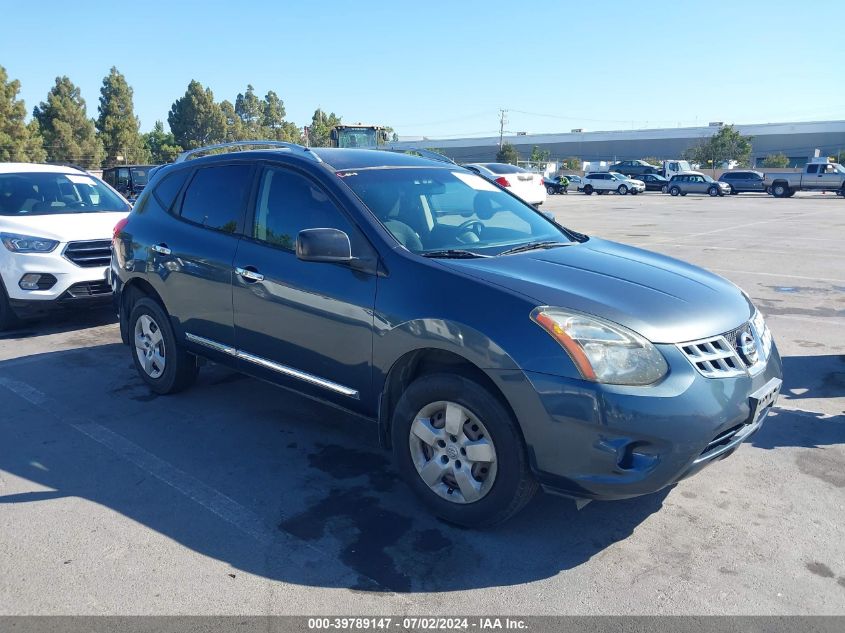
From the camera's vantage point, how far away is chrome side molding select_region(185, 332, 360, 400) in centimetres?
414

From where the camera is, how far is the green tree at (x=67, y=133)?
46.8 metres

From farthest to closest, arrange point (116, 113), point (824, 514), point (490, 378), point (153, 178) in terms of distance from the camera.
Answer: point (116, 113) → point (153, 178) → point (824, 514) → point (490, 378)

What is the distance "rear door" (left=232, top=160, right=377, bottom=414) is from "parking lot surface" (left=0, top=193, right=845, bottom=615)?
1.93ft

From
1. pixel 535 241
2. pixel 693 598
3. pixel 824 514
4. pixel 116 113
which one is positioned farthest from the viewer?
pixel 116 113

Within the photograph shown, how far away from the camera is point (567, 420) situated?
3174 millimetres

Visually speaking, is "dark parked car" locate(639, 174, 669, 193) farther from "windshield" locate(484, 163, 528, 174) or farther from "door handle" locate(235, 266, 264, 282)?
"door handle" locate(235, 266, 264, 282)

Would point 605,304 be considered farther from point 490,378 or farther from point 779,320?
point 779,320

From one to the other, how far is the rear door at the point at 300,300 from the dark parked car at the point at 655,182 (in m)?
48.1

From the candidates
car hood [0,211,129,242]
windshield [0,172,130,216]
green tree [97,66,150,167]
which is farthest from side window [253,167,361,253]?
green tree [97,66,150,167]

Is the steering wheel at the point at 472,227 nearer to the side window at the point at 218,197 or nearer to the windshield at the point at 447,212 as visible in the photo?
the windshield at the point at 447,212

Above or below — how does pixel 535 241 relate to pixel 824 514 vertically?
above

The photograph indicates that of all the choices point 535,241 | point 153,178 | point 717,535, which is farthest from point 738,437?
point 153,178

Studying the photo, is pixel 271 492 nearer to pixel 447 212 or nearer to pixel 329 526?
pixel 329 526

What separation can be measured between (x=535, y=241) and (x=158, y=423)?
2930 millimetres
